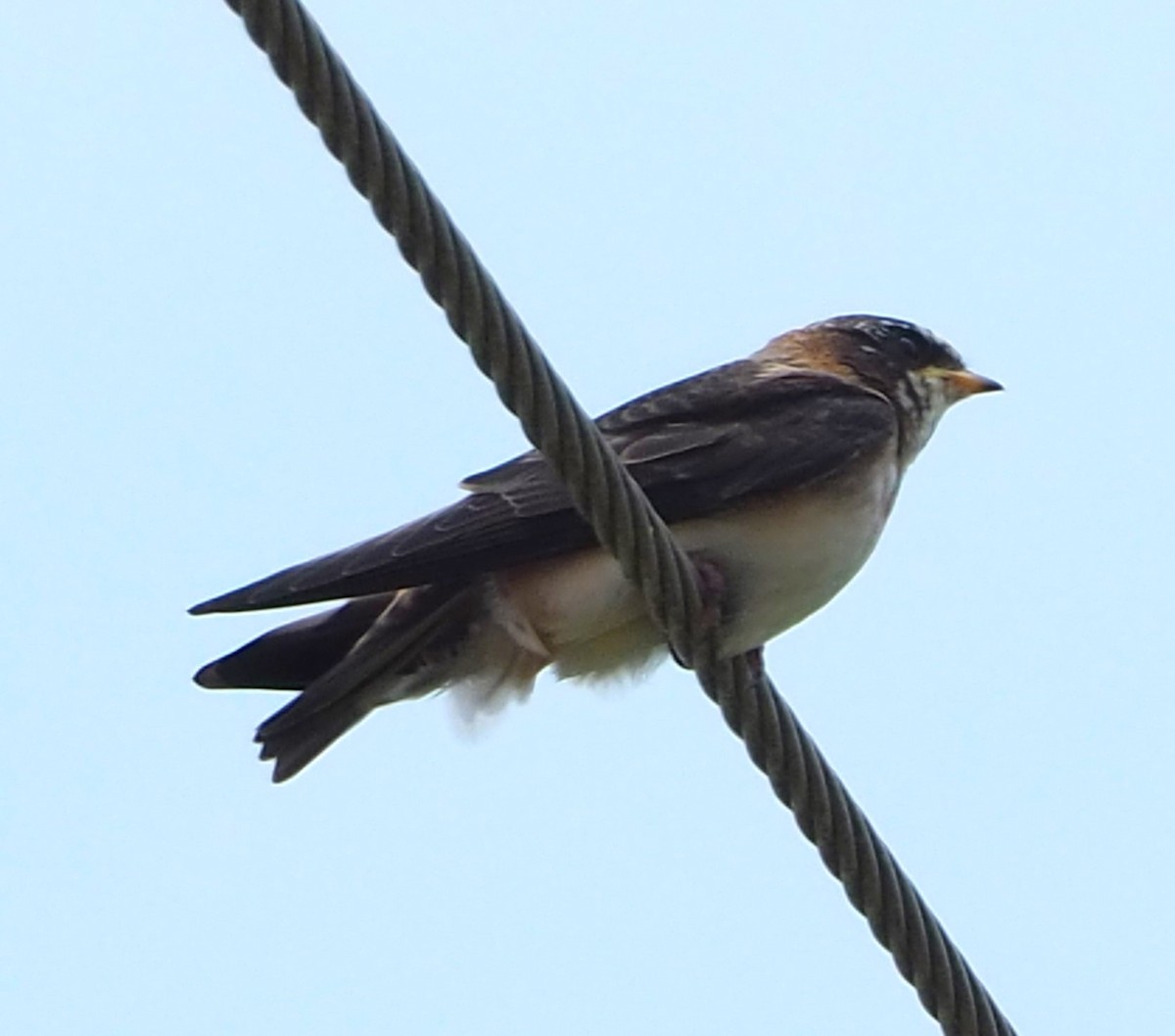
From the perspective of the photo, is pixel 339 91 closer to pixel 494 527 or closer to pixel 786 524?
pixel 494 527

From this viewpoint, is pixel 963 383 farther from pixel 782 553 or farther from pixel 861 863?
pixel 861 863

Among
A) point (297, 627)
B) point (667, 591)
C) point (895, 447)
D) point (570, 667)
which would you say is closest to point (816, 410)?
point (895, 447)

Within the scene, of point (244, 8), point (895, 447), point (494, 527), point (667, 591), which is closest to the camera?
point (244, 8)

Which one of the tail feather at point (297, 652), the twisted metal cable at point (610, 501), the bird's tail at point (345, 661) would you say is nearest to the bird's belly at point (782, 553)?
the bird's tail at point (345, 661)

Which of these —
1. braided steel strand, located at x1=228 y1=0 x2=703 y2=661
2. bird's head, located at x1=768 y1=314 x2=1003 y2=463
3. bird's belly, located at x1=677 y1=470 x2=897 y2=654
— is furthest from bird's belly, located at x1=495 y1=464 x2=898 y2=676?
braided steel strand, located at x1=228 y1=0 x2=703 y2=661

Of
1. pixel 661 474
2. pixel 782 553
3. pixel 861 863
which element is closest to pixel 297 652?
pixel 661 474

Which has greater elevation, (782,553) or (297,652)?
(297,652)
